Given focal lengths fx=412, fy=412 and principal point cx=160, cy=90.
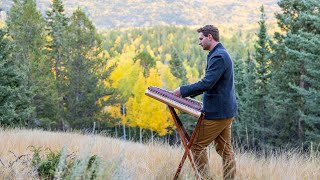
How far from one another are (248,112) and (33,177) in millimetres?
30880

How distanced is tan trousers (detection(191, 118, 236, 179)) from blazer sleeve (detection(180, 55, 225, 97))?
1.28ft

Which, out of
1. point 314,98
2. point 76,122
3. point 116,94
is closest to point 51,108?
point 76,122

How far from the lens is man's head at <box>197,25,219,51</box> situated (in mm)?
4438

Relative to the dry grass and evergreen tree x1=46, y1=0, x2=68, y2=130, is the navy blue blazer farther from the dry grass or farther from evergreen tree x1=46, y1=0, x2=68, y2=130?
evergreen tree x1=46, y1=0, x2=68, y2=130

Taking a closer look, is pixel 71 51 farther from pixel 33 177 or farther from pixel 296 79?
pixel 33 177

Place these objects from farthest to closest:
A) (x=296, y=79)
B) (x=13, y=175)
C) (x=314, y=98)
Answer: (x=296, y=79), (x=314, y=98), (x=13, y=175)

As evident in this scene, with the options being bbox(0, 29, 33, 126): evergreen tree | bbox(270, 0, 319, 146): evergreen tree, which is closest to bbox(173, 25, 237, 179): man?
bbox(0, 29, 33, 126): evergreen tree

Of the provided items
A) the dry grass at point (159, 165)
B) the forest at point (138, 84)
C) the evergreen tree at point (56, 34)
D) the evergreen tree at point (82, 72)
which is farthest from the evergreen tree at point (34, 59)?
the dry grass at point (159, 165)

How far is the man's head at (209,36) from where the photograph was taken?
14.6ft

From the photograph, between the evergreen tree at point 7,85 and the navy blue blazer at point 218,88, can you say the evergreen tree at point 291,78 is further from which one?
the navy blue blazer at point 218,88

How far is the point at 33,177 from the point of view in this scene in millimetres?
3830

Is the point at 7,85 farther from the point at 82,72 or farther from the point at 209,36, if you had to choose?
the point at 209,36

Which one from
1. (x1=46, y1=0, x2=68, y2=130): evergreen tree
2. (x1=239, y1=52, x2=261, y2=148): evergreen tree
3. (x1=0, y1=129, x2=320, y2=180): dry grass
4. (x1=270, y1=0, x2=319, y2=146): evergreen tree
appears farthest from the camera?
(x1=46, y1=0, x2=68, y2=130): evergreen tree

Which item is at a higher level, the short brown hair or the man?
the short brown hair
